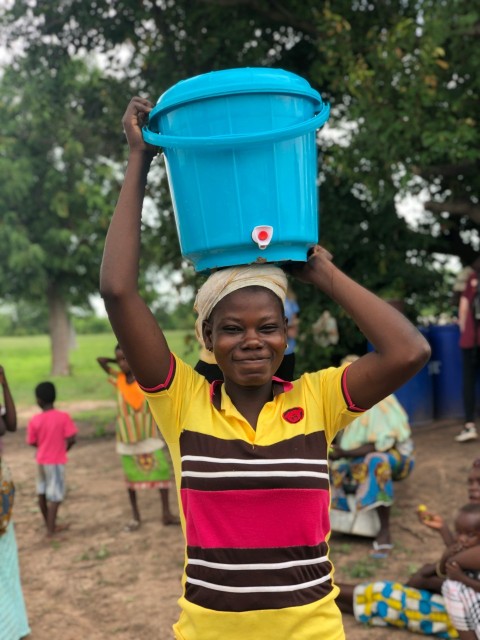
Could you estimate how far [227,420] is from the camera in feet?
5.81

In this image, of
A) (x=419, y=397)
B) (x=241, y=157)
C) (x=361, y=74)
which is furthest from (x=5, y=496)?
(x=419, y=397)

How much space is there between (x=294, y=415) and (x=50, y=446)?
436 cm

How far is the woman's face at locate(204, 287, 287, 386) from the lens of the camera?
1756 millimetres

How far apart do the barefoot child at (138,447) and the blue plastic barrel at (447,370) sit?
3592 millimetres

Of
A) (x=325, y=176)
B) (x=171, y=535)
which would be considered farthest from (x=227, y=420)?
(x=325, y=176)

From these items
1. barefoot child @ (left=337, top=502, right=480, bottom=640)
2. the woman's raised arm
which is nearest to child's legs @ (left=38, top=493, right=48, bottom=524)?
barefoot child @ (left=337, top=502, right=480, bottom=640)

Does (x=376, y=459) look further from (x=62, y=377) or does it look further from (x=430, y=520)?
(x=62, y=377)

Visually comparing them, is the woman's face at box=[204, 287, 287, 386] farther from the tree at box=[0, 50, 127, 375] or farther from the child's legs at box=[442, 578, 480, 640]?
the tree at box=[0, 50, 127, 375]

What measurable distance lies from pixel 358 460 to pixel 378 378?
3.53 meters

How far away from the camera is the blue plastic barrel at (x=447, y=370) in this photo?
815cm

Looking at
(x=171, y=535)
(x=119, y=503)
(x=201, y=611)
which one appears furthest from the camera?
(x=119, y=503)

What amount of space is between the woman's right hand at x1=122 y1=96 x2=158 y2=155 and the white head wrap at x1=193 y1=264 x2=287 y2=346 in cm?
34

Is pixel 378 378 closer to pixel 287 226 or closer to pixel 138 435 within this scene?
pixel 287 226

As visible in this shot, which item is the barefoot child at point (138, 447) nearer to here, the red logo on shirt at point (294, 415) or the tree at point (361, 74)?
the tree at point (361, 74)
